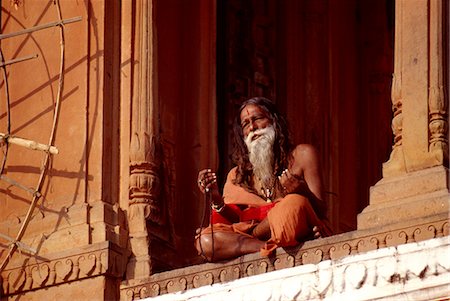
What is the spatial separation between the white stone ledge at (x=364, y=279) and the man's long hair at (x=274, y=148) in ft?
3.13

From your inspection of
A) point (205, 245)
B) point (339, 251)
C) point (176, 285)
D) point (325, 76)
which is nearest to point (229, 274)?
point (205, 245)

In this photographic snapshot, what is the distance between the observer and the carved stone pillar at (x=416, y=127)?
12.4 meters

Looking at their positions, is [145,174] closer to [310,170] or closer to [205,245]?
[205,245]

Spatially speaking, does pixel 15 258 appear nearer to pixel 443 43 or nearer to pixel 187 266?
pixel 187 266

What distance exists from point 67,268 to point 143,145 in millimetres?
821

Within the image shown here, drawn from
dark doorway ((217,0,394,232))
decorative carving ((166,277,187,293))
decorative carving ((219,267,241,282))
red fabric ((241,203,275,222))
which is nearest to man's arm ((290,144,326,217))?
red fabric ((241,203,275,222))

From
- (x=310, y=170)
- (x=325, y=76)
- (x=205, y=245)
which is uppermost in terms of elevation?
(x=325, y=76)

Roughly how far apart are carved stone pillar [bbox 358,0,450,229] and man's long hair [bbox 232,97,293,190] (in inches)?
33.5

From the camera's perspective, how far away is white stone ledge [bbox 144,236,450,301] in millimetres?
11953

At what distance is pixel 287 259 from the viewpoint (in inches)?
496

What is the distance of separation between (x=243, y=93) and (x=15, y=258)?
2.32 m

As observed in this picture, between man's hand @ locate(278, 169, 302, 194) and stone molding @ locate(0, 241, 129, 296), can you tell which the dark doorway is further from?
man's hand @ locate(278, 169, 302, 194)

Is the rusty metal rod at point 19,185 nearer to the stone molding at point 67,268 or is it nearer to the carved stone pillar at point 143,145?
the stone molding at point 67,268

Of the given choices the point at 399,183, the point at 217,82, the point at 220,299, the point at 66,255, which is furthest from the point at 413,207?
the point at 217,82
